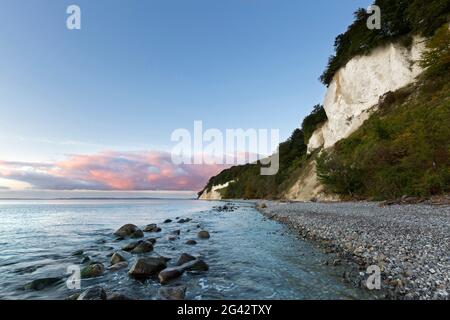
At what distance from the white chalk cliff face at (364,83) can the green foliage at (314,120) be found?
40.5 ft

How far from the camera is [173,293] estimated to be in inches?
248

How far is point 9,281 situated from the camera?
8.04m

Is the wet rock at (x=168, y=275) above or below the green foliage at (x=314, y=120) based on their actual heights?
below

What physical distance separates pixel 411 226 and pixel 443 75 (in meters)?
31.1

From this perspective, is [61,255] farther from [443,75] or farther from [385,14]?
[385,14]

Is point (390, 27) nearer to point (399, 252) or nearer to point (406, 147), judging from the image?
point (406, 147)

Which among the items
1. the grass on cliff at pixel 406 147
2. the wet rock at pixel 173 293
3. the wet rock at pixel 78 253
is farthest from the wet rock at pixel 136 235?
the grass on cliff at pixel 406 147

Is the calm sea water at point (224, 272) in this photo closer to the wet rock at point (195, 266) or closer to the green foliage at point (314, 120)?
the wet rock at point (195, 266)

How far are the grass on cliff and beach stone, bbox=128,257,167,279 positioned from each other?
854 inches

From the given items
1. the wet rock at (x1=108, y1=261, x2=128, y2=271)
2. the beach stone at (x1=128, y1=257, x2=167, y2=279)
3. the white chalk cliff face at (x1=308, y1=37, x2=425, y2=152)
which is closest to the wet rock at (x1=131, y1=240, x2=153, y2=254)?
the wet rock at (x1=108, y1=261, x2=128, y2=271)

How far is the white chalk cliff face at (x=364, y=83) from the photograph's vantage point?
3703 cm

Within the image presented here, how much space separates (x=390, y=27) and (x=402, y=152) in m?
25.5

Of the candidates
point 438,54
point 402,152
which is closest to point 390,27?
point 438,54

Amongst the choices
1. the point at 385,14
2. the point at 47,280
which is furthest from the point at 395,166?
the point at 385,14
